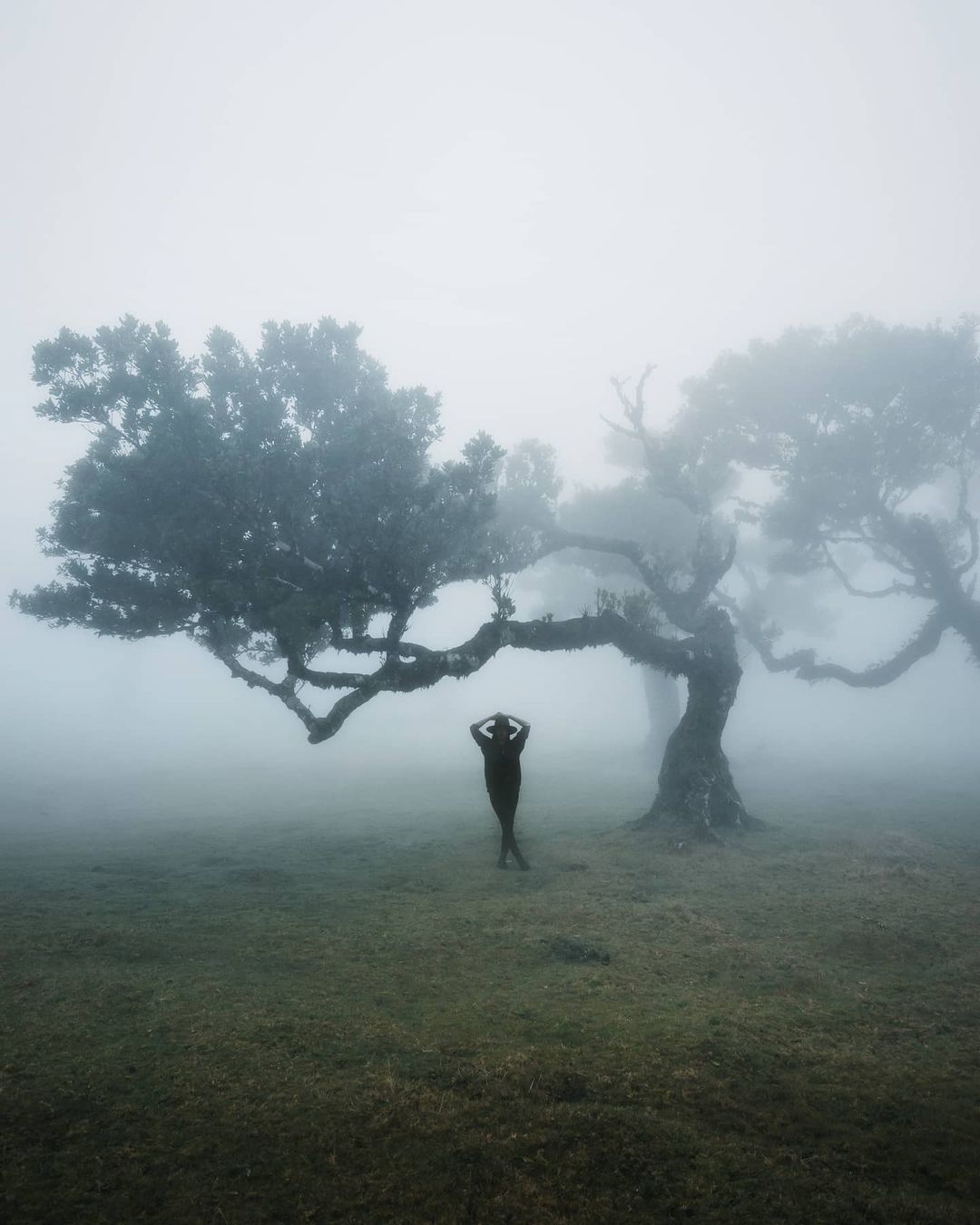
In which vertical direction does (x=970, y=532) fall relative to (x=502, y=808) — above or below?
above

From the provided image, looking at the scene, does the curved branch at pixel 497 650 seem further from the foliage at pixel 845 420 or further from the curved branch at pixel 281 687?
the foliage at pixel 845 420

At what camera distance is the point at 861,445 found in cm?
2777

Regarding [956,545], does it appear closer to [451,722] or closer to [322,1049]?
[322,1049]

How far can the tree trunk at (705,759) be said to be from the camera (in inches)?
734

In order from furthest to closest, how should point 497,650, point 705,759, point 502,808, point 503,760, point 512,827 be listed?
point 705,759
point 497,650
point 512,827
point 502,808
point 503,760

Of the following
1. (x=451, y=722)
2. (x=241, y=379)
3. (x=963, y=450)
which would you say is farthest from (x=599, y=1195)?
(x=451, y=722)

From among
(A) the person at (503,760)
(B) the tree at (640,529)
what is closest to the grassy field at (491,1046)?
(A) the person at (503,760)

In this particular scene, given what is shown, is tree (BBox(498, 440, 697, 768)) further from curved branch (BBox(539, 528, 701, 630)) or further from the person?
the person

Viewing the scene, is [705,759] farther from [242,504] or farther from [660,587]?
[242,504]

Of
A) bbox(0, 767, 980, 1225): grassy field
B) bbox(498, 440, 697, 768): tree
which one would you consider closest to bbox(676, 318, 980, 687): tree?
bbox(498, 440, 697, 768): tree

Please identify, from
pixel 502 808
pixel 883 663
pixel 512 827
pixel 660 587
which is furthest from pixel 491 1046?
pixel 883 663

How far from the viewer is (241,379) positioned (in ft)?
58.9

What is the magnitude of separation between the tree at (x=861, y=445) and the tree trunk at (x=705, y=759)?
28.2 feet

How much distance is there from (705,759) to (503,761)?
30.0 ft
